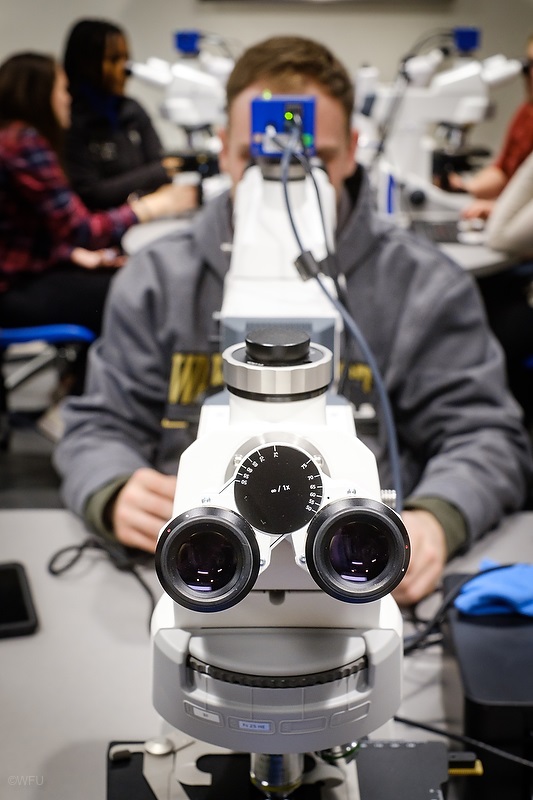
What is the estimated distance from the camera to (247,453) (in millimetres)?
592

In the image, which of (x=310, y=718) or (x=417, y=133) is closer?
(x=310, y=718)

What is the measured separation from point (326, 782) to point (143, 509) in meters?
0.50

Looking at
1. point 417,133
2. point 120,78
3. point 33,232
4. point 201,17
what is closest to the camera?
point 33,232

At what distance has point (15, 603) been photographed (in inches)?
42.9

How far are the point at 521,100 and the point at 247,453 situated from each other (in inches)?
213

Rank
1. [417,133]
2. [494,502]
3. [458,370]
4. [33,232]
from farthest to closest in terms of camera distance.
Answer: [417,133], [33,232], [458,370], [494,502]

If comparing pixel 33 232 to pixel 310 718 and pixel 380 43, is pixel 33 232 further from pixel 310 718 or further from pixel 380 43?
pixel 380 43

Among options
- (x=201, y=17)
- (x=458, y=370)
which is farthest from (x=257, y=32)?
(x=458, y=370)

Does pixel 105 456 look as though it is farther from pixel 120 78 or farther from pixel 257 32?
pixel 257 32

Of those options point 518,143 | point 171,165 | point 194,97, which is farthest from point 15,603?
point 518,143

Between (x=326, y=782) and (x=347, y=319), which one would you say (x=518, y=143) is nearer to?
(x=347, y=319)

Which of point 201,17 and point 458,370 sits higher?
point 201,17

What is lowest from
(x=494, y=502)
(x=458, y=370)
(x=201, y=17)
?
(x=494, y=502)

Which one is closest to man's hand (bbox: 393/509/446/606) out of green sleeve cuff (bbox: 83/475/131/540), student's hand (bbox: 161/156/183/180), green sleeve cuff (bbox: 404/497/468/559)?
green sleeve cuff (bbox: 404/497/468/559)
